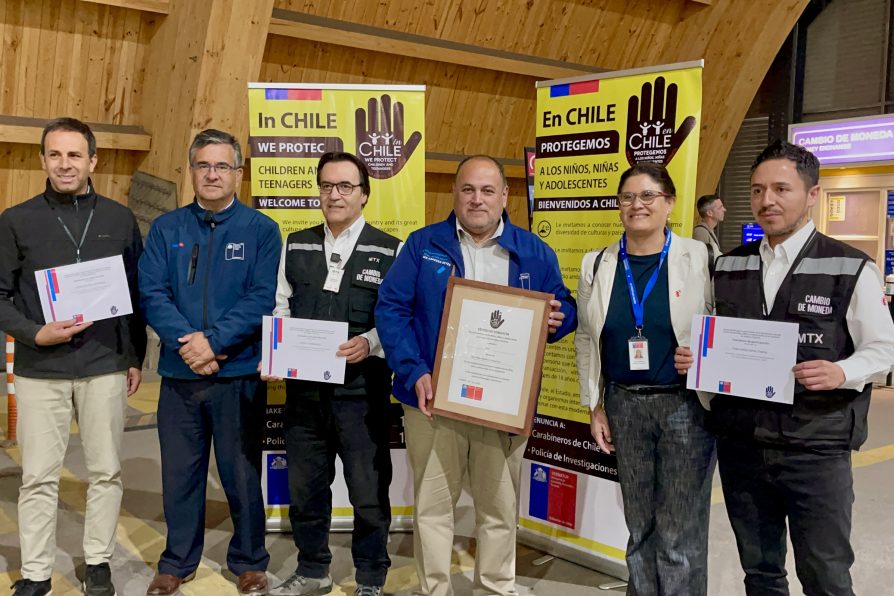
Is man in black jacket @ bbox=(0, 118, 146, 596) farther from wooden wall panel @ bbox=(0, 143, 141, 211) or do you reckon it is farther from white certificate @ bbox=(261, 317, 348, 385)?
wooden wall panel @ bbox=(0, 143, 141, 211)

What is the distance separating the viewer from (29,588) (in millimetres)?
3012

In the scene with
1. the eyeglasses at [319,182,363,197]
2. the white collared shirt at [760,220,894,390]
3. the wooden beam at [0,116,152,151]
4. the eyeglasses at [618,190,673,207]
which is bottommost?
the white collared shirt at [760,220,894,390]

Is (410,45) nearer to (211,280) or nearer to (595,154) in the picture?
(595,154)

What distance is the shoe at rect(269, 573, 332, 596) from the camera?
126 inches

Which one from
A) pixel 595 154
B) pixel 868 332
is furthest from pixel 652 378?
pixel 595 154

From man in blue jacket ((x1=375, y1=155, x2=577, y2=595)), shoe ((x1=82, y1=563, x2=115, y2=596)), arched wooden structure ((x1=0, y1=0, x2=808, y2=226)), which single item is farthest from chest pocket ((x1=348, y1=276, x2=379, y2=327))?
arched wooden structure ((x1=0, y1=0, x2=808, y2=226))

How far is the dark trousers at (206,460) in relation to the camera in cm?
310

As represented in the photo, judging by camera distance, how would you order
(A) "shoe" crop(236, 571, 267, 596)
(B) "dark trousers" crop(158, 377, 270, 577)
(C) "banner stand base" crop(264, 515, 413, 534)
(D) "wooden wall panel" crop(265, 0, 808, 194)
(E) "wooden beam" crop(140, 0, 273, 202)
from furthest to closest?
(D) "wooden wall panel" crop(265, 0, 808, 194)
(E) "wooden beam" crop(140, 0, 273, 202)
(C) "banner stand base" crop(264, 515, 413, 534)
(A) "shoe" crop(236, 571, 267, 596)
(B) "dark trousers" crop(158, 377, 270, 577)

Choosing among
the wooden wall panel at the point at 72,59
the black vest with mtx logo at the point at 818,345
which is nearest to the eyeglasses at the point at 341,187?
the black vest with mtx logo at the point at 818,345

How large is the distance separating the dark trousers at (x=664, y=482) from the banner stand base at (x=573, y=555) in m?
0.73

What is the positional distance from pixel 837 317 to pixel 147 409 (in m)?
5.62

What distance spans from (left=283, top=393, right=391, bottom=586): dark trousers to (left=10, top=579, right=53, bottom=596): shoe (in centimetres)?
100

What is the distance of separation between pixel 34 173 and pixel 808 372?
6.00 meters

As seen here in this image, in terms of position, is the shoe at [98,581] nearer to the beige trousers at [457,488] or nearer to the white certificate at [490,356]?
the beige trousers at [457,488]
